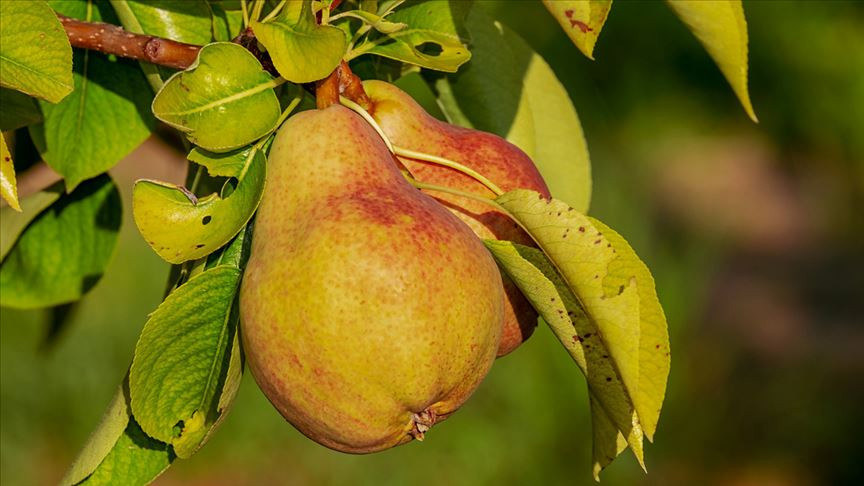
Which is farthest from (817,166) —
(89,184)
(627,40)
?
(89,184)

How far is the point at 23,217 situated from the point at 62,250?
5cm

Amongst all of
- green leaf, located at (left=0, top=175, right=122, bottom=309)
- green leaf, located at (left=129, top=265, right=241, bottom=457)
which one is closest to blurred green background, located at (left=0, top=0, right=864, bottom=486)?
green leaf, located at (left=0, top=175, right=122, bottom=309)

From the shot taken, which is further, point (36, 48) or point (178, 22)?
point (178, 22)

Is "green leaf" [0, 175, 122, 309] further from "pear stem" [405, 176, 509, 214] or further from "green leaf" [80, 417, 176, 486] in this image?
"pear stem" [405, 176, 509, 214]

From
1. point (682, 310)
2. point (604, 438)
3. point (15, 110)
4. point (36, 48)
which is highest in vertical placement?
point (36, 48)

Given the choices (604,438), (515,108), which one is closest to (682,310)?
(515,108)

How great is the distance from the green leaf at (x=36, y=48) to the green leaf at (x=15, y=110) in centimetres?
14

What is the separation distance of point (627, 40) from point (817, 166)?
1227 millimetres

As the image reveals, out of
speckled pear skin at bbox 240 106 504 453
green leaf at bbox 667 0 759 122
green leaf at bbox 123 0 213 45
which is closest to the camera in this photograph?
speckled pear skin at bbox 240 106 504 453

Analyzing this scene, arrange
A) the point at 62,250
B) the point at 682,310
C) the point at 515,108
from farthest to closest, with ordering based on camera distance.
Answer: the point at 682,310, the point at 62,250, the point at 515,108

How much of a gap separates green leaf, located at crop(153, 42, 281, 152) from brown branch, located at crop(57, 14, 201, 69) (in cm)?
7

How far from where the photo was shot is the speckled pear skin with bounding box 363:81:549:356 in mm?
776

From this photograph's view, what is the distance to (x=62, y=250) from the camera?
109 cm

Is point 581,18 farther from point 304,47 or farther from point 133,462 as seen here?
point 133,462
